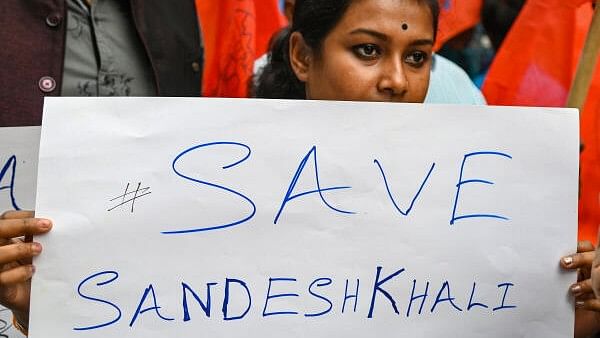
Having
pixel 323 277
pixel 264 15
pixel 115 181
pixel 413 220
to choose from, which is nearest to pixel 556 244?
pixel 413 220

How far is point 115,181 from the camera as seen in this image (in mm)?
1062

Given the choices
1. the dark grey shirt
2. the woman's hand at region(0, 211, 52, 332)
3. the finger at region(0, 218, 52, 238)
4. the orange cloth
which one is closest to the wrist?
the woman's hand at region(0, 211, 52, 332)

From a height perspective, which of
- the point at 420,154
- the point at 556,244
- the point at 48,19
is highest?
the point at 48,19

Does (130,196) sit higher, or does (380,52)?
(380,52)

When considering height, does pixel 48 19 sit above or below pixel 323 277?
above

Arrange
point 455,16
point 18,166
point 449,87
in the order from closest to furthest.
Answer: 1. point 18,166
2. point 455,16
3. point 449,87

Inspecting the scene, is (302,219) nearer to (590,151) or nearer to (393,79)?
(393,79)

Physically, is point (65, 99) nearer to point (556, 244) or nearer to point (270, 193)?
point (270, 193)

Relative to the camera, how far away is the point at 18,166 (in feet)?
3.71

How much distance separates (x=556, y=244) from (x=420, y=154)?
9.9 inches

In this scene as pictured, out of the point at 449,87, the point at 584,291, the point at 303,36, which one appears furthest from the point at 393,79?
the point at 449,87

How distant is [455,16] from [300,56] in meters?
0.46

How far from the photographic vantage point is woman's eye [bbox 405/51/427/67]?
131 cm

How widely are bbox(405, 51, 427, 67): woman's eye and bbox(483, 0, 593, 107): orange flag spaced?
647 millimetres
